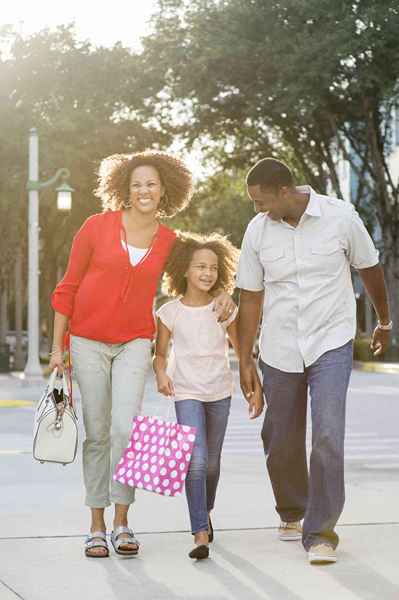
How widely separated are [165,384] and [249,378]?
0.42 metres

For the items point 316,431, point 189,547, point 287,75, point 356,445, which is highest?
point 287,75

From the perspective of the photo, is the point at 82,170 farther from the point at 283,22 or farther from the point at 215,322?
the point at 215,322

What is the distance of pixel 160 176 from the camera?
7082 mm

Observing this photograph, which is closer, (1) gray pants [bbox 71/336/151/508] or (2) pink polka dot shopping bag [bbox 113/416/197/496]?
(2) pink polka dot shopping bag [bbox 113/416/197/496]

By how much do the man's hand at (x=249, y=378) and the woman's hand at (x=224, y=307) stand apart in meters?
0.24

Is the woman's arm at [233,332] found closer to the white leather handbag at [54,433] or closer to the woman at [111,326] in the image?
the woman at [111,326]

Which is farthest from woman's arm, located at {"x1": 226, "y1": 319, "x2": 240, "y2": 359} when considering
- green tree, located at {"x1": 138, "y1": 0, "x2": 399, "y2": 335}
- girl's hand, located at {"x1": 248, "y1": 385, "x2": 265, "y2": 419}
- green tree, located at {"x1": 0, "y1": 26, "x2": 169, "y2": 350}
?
green tree, located at {"x1": 0, "y1": 26, "x2": 169, "y2": 350}

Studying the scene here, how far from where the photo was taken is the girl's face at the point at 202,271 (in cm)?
700

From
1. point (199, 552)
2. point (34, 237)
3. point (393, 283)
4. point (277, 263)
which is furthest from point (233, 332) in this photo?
point (393, 283)

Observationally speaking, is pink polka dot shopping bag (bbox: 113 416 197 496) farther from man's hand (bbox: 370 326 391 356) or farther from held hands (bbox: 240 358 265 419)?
man's hand (bbox: 370 326 391 356)

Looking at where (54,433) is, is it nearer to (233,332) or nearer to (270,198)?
(233,332)

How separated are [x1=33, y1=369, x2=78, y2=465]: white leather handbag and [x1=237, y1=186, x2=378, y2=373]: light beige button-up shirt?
3.23 ft

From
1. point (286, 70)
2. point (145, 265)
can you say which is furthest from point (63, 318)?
point (286, 70)

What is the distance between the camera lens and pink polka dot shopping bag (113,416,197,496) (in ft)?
21.7
